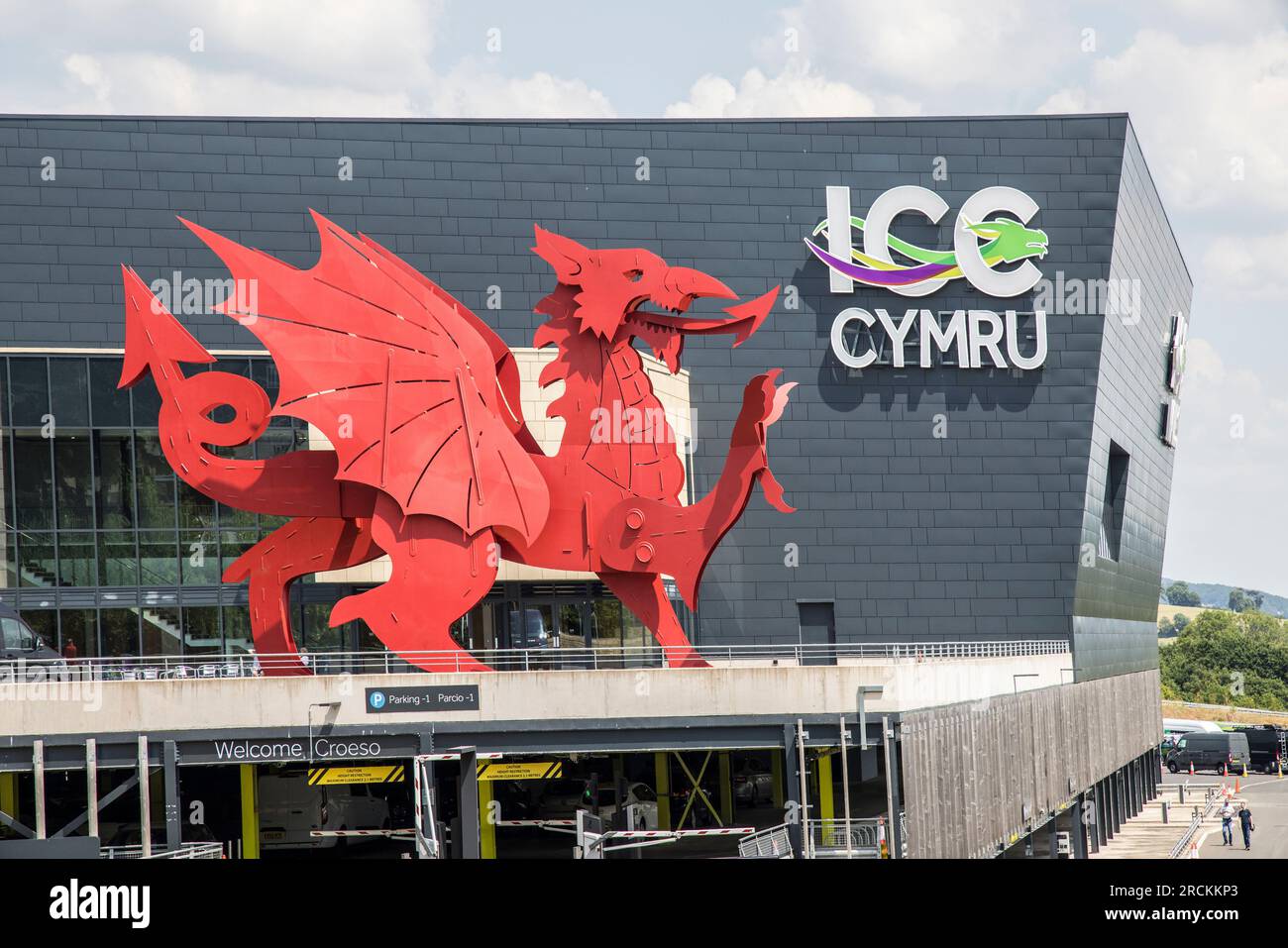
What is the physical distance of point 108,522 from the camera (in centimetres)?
3638

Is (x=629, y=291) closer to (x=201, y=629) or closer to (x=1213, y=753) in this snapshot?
(x=201, y=629)

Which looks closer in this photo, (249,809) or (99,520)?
(249,809)

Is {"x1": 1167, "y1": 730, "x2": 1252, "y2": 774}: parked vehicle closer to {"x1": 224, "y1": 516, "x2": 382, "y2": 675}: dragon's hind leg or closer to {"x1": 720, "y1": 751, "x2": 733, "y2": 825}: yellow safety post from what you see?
{"x1": 720, "y1": 751, "x2": 733, "y2": 825}: yellow safety post

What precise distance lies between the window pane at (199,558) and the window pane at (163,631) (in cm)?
102

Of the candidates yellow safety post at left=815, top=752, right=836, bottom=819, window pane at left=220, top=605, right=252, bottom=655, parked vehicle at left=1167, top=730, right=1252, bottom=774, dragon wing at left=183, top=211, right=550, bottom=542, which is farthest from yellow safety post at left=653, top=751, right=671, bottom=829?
parked vehicle at left=1167, top=730, right=1252, bottom=774

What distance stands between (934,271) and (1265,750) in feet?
119

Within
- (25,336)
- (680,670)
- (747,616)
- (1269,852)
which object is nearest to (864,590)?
(747,616)

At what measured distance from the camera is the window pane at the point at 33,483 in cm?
3606

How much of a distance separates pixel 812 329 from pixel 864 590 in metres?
7.15

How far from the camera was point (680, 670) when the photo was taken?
25.2 metres

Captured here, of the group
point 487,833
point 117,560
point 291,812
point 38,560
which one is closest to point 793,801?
point 487,833

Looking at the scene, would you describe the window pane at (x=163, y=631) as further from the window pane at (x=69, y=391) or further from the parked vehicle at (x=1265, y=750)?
the parked vehicle at (x=1265, y=750)
